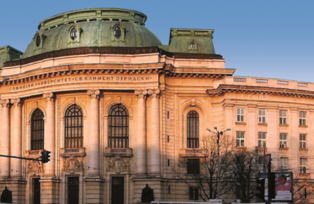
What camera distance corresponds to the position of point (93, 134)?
66.7 meters

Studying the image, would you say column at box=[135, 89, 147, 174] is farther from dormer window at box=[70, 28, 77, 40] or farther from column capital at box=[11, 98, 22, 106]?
column capital at box=[11, 98, 22, 106]

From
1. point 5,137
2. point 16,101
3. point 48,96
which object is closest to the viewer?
point 48,96

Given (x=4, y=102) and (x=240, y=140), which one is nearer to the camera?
(x=240, y=140)

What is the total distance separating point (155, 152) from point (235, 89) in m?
12.2

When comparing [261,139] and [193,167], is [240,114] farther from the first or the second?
[193,167]

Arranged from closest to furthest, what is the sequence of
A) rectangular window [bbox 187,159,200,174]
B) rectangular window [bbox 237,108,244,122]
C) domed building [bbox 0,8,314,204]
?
domed building [bbox 0,8,314,204]
rectangular window [bbox 237,108,244,122]
rectangular window [bbox 187,159,200,174]

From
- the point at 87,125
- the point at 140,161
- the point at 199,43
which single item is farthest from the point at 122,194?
the point at 199,43

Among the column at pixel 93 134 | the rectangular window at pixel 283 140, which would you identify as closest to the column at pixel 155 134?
the column at pixel 93 134

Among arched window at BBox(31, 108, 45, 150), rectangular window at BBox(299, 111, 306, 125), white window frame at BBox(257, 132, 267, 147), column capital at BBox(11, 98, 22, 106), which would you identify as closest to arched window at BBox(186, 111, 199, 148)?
white window frame at BBox(257, 132, 267, 147)

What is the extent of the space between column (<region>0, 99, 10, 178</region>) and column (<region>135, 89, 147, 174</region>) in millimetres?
18118

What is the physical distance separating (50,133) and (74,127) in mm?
2999

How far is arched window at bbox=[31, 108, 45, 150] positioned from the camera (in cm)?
7175

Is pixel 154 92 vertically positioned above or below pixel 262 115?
above

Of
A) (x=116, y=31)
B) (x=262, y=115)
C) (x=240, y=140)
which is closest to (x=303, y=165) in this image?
(x=262, y=115)
